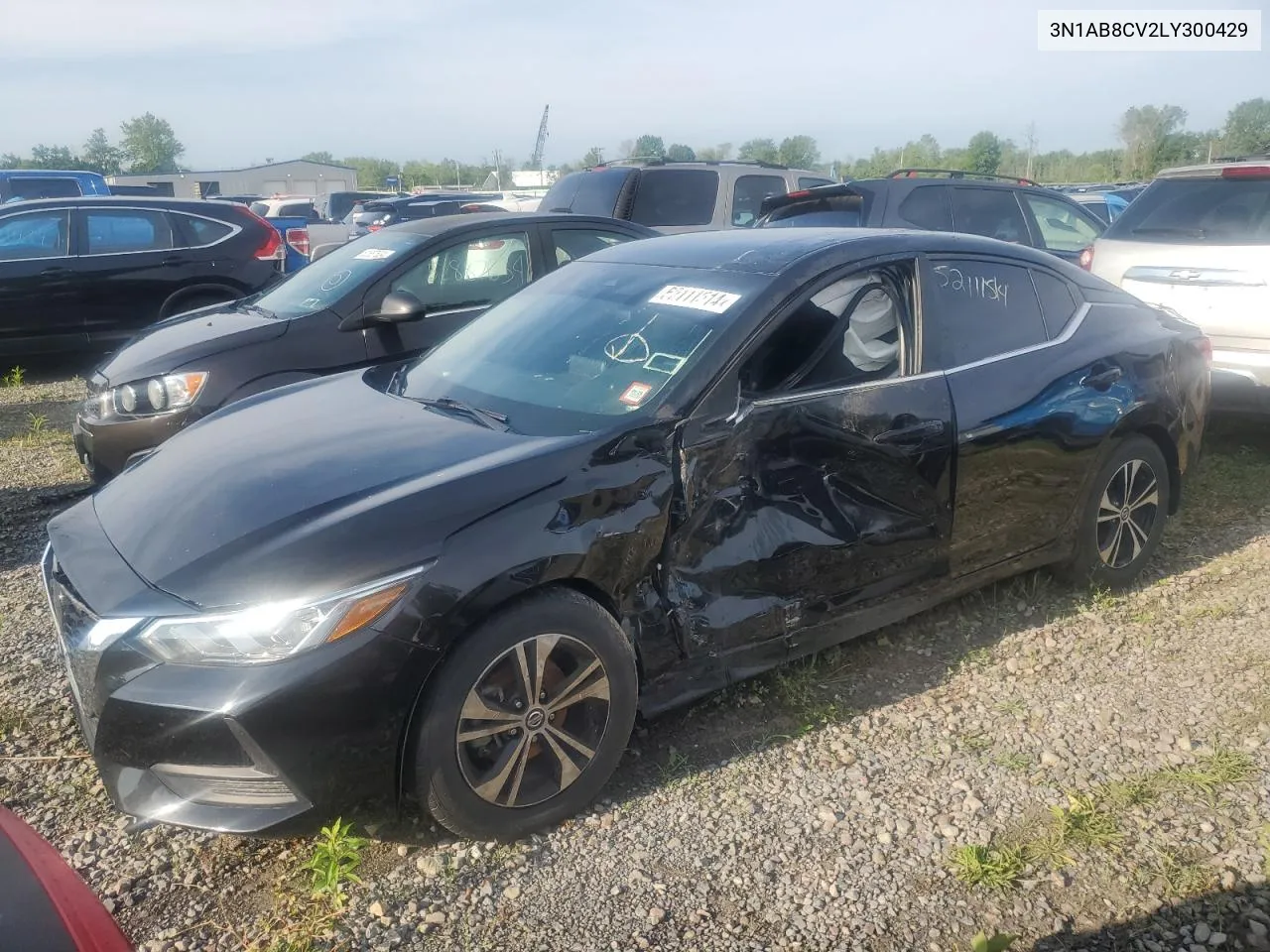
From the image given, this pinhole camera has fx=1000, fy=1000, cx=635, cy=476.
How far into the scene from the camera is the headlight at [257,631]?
241 centimetres

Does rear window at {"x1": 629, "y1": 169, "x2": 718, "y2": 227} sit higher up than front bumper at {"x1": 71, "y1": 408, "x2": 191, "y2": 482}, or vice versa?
rear window at {"x1": 629, "y1": 169, "x2": 718, "y2": 227}

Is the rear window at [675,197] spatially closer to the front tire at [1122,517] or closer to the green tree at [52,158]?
the front tire at [1122,517]

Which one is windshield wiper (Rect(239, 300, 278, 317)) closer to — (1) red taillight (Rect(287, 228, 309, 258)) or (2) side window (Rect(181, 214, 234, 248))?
(2) side window (Rect(181, 214, 234, 248))

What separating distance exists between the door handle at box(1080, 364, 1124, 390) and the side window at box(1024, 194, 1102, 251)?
4888 mm

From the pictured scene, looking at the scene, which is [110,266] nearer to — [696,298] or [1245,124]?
[696,298]

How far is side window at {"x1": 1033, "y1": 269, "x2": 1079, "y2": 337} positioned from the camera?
4152mm

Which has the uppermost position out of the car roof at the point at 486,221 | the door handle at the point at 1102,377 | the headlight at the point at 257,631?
the car roof at the point at 486,221

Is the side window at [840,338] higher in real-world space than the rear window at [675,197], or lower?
lower

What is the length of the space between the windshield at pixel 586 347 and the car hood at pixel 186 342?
1876 millimetres

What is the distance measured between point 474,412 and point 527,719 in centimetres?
110

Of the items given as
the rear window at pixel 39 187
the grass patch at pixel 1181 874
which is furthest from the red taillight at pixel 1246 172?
the rear window at pixel 39 187

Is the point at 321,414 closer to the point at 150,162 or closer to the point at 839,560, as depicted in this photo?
the point at 839,560

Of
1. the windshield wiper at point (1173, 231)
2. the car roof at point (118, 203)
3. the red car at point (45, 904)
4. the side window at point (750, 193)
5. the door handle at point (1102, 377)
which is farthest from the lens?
the side window at point (750, 193)

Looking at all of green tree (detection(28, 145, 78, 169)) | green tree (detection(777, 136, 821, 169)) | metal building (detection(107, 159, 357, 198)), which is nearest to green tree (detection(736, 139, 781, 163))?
green tree (detection(777, 136, 821, 169))
